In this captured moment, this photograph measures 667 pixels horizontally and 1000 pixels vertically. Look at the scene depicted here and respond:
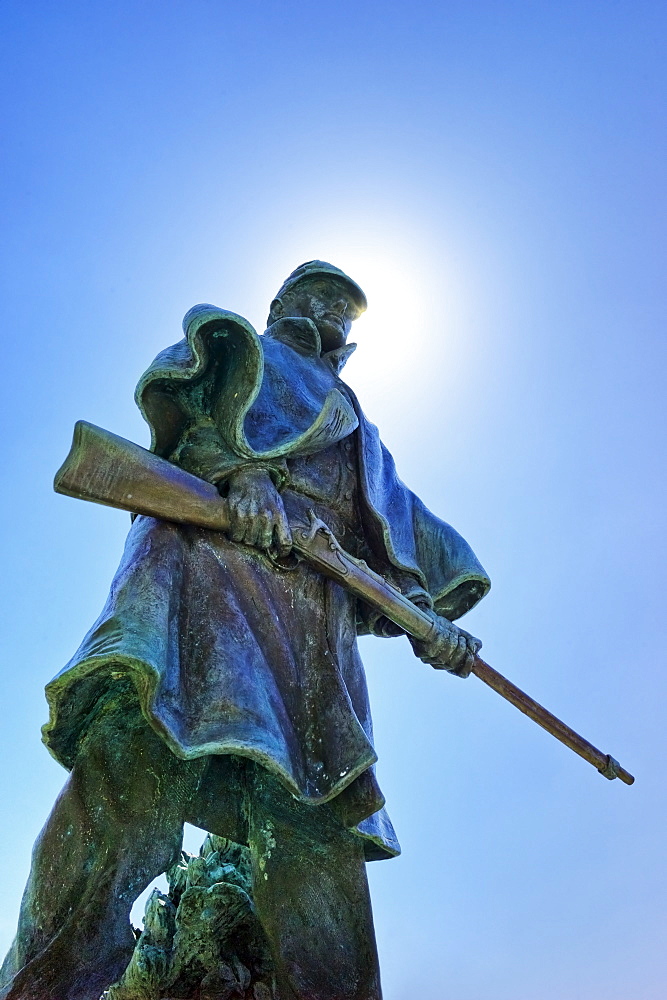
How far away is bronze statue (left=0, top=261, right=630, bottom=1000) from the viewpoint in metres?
3.42

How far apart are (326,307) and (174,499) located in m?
1.85

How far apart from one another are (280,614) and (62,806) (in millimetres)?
1098

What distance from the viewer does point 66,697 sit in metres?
3.49

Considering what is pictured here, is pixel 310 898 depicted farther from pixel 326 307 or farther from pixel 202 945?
pixel 326 307

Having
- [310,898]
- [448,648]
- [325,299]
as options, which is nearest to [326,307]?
[325,299]

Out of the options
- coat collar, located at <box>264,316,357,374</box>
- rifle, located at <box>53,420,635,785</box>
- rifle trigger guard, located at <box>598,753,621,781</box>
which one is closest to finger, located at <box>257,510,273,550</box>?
rifle, located at <box>53,420,635,785</box>

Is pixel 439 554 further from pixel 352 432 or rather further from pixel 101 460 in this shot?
pixel 101 460

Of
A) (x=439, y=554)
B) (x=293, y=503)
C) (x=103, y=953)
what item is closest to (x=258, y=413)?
(x=293, y=503)

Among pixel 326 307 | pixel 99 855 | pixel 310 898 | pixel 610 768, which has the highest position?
pixel 326 307

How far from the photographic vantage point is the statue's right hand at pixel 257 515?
12.9 ft

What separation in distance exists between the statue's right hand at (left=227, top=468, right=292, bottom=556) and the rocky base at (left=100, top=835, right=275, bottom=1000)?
1288mm

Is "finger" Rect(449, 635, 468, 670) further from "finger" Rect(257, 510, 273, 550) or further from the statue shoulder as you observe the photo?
the statue shoulder

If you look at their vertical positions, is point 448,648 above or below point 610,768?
above

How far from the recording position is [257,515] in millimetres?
3945
